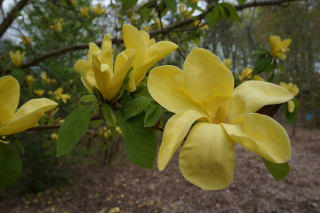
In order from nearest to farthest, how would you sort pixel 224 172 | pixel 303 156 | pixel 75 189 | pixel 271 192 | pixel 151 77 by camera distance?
pixel 224 172
pixel 151 77
pixel 271 192
pixel 75 189
pixel 303 156

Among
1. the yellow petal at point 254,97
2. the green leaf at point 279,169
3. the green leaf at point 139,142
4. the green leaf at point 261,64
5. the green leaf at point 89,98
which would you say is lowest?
the green leaf at point 261,64

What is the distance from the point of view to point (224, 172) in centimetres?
52

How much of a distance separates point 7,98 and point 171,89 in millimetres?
545

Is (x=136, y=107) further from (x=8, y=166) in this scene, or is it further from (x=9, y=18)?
(x=9, y=18)

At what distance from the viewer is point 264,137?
0.53m

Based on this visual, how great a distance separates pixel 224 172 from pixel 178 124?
151 mm

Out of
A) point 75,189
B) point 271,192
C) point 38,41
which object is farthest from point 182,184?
point 38,41

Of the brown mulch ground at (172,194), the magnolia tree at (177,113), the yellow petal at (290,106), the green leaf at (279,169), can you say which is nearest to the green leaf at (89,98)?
the magnolia tree at (177,113)

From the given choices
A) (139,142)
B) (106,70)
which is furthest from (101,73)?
(139,142)

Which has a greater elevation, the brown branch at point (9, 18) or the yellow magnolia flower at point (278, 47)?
the brown branch at point (9, 18)

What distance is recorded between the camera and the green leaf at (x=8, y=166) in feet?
2.31

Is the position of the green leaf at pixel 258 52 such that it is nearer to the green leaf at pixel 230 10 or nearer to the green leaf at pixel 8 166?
the green leaf at pixel 230 10

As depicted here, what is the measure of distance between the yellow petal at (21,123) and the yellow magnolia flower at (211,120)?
36 cm

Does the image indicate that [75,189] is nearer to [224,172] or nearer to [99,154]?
[99,154]
